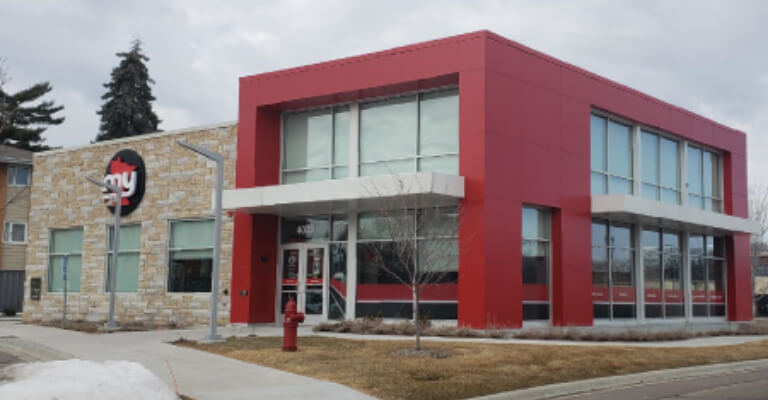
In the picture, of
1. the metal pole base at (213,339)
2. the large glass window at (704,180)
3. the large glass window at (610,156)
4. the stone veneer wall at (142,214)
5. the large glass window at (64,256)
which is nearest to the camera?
the metal pole base at (213,339)

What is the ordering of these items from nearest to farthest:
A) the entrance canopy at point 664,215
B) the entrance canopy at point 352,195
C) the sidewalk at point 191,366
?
the sidewalk at point 191,366 < the entrance canopy at point 352,195 < the entrance canopy at point 664,215

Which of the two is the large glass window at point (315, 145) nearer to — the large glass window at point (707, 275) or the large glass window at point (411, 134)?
the large glass window at point (411, 134)

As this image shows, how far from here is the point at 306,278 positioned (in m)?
25.8

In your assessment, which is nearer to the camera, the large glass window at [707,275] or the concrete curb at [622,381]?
the concrete curb at [622,381]

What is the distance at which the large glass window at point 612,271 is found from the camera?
2577 centimetres

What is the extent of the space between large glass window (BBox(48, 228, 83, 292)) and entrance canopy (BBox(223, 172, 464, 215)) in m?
9.89

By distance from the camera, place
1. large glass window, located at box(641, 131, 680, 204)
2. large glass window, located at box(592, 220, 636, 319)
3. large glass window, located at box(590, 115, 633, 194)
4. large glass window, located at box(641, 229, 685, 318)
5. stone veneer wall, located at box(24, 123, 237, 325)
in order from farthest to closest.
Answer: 1. large glass window, located at box(641, 131, 680, 204)
2. large glass window, located at box(641, 229, 685, 318)
3. stone veneer wall, located at box(24, 123, 237, 325)
4. large glass window, located at box(590, 115, 633, 194)
5. large glass window, located at box(592, 220, 636, 319)

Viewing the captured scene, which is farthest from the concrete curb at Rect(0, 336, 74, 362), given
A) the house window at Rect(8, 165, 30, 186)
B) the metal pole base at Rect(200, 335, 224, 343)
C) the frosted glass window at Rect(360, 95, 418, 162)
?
the house window at Rect(8, 165, 30, 186)

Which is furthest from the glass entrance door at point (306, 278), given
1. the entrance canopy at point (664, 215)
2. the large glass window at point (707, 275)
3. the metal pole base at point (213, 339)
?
the large glass window at point (707, 275)

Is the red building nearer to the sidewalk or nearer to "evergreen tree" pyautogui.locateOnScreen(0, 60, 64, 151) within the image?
the sidewalk

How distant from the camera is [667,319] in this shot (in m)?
28.8

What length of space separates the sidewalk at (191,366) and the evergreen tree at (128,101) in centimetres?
4171

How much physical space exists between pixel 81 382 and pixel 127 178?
22.4 meters

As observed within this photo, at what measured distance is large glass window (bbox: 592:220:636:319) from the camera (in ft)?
84.5
